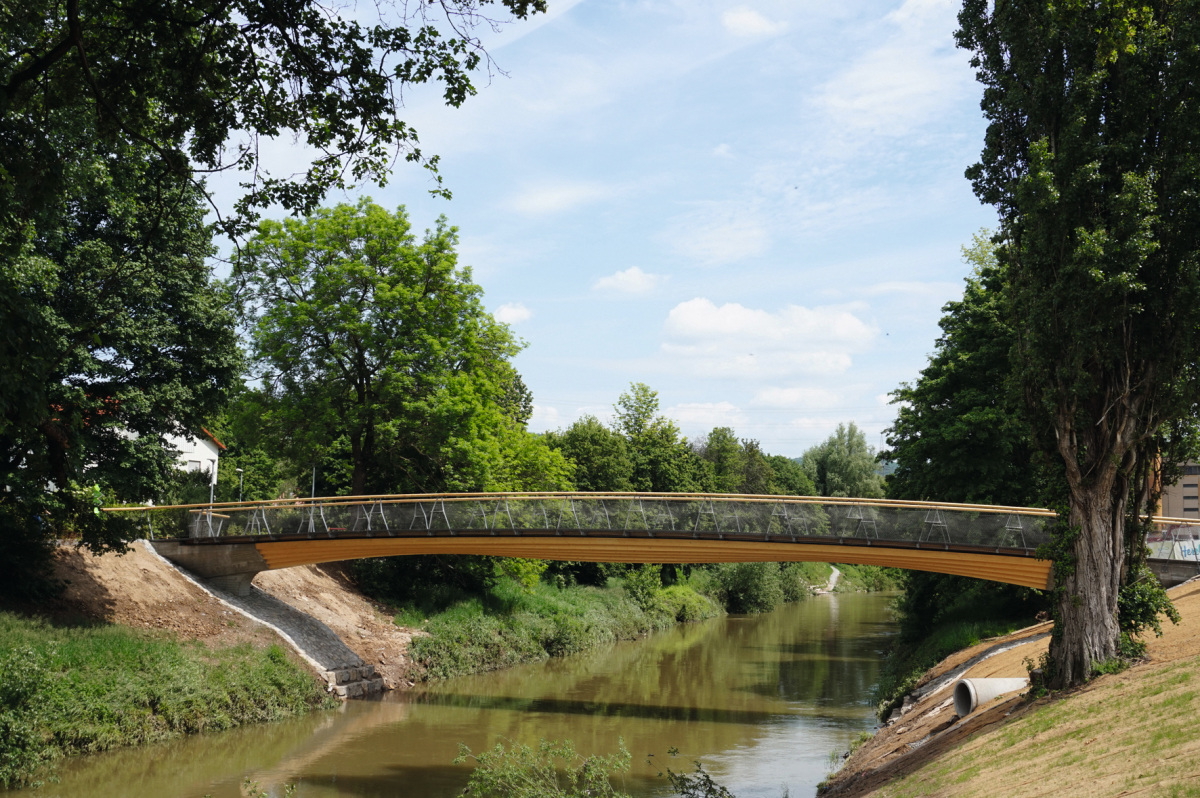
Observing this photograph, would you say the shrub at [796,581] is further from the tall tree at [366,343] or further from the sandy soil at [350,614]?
the sandy soil at [350,614]

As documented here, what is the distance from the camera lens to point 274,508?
2534 centimetres

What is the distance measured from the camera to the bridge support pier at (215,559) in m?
25.2

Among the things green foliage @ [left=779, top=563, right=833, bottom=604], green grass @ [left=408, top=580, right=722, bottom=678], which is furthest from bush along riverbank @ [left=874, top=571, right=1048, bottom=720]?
green foliage @ [left=779, top=563, right=833, bottom=604]

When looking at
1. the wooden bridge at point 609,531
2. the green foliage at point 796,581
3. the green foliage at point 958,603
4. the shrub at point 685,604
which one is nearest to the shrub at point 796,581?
the green foliage at point 796,581

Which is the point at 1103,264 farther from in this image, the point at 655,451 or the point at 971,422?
the point at 655,451

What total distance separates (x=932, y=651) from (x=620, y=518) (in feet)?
29.4

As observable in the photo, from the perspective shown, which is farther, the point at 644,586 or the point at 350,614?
the point at 644,586

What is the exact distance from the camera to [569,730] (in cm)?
2106

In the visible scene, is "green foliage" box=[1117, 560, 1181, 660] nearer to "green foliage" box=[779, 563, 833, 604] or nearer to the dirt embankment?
the dirt embankment

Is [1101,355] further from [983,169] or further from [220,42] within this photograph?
[220,42]

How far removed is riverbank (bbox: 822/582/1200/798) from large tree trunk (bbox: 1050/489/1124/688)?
1.43ft

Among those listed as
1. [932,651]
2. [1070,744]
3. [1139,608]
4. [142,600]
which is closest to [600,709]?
[932,651]

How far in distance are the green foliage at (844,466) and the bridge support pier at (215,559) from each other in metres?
56.5

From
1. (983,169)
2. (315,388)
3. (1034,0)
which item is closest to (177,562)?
(315,388)
